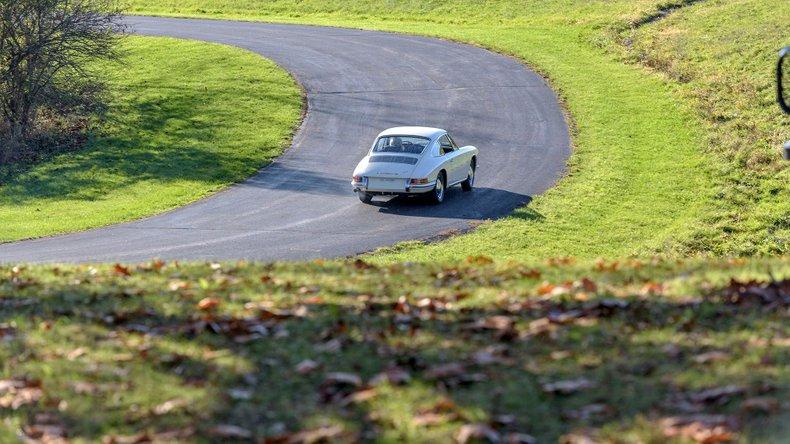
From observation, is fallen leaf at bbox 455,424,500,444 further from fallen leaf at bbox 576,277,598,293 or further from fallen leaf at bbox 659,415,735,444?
fallen leaf at bbox 576,277,598,293

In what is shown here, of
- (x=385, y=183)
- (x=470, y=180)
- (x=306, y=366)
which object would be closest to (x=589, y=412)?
(x=306, y=366)

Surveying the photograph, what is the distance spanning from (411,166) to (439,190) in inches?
43.2

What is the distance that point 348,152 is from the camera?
107 ft

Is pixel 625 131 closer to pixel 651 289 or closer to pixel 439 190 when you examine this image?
pixel 439 190

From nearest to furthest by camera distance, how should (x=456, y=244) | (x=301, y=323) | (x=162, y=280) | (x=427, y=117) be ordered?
(x=301, y=323) → (x=162, y=280) → (x=456, y=244) → (x=427, y=117)

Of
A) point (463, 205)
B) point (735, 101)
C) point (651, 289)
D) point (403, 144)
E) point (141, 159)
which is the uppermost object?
point (651, 289)

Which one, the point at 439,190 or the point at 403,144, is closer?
the point at 439,190

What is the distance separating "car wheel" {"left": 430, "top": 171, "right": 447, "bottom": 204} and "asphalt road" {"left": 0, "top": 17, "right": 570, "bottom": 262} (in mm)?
306

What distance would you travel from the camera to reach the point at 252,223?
79.6 feet

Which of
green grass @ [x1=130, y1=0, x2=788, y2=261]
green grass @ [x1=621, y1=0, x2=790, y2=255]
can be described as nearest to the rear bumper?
green grass @ [x1=130, y1=0, x2=788, y2=261]

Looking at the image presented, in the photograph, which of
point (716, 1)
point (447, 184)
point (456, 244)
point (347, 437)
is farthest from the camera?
point (716, 1)

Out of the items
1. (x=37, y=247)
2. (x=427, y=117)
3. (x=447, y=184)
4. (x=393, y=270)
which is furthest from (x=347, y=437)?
(x=427, y=117)

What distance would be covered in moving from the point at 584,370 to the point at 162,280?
16.2 ft

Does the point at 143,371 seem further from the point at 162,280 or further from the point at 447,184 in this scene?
the point at 447,184
